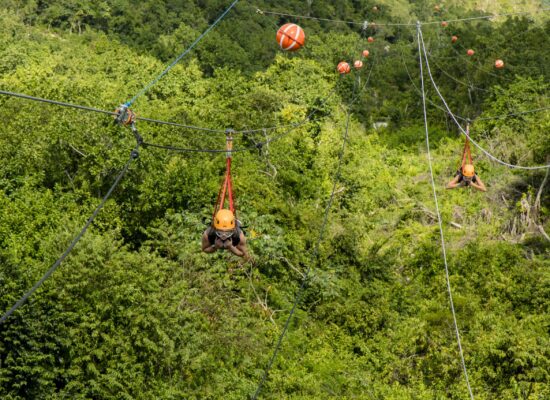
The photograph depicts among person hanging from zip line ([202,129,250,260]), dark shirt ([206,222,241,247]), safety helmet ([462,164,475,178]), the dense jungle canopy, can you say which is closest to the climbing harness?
person hanging from zip line ([202,129,250,260])

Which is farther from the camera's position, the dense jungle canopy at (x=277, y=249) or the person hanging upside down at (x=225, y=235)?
the dense jungle canopy at (x=277, y=249)

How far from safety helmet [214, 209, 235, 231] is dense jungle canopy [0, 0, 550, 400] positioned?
222 cm

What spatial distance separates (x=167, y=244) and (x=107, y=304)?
206 inches

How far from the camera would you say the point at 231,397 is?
16.8 meters

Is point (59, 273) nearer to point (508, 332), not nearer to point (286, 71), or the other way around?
point (508, 332)

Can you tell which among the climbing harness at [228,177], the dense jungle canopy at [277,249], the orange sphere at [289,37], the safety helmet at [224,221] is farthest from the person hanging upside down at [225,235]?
the orange sphere at [289,37]

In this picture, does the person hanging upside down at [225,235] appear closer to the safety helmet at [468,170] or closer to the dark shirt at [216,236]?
the dark shirt at [216,236]

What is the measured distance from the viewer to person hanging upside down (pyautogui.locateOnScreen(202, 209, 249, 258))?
444 inches

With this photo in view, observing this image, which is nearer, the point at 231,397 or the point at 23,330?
the point at 23,330

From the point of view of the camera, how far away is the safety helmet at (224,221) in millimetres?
11242

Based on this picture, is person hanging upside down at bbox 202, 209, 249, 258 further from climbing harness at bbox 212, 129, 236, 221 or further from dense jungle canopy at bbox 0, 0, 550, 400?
dense jungle canopy at bbox 0, 0, 550, 400

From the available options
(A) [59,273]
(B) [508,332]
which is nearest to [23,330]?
(A) [59,273]

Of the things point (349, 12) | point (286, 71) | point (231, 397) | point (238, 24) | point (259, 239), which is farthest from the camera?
point (349, 12)

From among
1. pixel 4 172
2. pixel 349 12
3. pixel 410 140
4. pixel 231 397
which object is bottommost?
pixel 349 12
